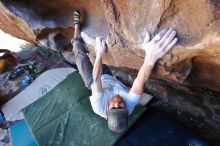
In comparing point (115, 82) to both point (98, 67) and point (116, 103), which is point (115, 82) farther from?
point (116, 103)

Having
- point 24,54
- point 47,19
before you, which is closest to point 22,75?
point 24,54

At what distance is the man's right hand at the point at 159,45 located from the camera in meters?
2.14

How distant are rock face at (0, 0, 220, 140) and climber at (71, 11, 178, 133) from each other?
0.08 metres

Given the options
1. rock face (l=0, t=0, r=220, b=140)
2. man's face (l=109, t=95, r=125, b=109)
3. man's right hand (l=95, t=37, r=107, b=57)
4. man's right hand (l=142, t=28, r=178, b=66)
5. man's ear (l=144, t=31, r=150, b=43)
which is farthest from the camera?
man's right hand (l=95, t=37, r=107, b=57)

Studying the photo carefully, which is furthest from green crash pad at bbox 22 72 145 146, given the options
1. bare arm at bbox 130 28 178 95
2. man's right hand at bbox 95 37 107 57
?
bare arm at bbox 130 28 178 95

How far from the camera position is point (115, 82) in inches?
129

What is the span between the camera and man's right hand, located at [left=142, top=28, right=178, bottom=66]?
2.14m

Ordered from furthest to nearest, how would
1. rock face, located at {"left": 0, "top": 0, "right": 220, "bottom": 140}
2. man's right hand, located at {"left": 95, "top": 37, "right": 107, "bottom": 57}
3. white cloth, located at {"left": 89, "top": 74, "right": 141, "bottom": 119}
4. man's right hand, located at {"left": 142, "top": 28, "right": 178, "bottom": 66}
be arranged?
1. man's right hand, located at {"left": 95, "top": 37, "right": 107, "bottom": 57}
2. white cloth, located at {"left": 89, "top": 74, "right": 141, "bottom": 119}
3. man's right hand, located at {"left": 142, "top": 28, "right": 178, "bottom": 66}
4. rock face, located at {"left": 0, "top": 0, "right": 220, "bottom": 140}

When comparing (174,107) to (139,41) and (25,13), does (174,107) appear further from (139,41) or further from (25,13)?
(25,13)

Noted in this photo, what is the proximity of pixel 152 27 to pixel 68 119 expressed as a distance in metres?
2.64

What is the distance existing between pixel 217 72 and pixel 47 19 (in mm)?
2363

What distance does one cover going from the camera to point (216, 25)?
6.08ft

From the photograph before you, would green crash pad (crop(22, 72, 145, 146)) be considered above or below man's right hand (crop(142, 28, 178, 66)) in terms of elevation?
below

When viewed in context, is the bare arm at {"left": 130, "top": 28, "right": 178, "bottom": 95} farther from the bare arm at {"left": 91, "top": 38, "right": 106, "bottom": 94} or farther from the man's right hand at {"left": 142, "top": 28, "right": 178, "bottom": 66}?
the bare arm at {"left": 91, "top": 38, "right": 106, "bottom": 94}
